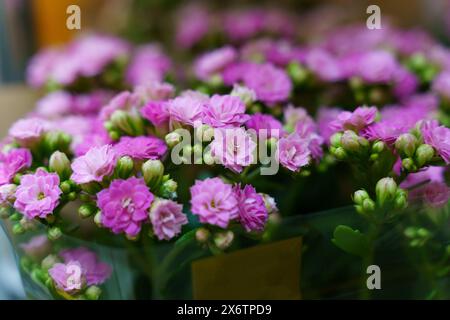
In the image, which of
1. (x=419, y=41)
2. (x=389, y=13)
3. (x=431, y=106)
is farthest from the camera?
(x=389, y=13)

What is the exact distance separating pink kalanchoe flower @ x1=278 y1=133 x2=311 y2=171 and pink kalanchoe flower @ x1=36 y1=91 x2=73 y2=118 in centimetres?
37

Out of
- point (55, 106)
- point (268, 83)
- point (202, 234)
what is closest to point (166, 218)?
point (202, 234)

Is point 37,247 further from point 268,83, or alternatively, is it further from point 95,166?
point 268,83

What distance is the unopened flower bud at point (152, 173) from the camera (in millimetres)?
445

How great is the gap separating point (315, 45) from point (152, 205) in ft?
1.75

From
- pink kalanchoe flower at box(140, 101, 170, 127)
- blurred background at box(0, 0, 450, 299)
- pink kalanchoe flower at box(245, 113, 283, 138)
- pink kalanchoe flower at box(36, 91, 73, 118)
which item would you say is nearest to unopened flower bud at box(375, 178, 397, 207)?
pink kalanchoe flower at box(245, 113, 283, 138)

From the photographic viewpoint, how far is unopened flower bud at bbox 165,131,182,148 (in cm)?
47

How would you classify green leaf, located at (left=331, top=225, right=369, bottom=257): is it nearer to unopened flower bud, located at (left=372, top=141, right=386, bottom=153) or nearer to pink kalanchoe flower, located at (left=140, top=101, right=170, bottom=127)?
unopened flower bud, located at (left=372, top=141, right=386, bottom=153)

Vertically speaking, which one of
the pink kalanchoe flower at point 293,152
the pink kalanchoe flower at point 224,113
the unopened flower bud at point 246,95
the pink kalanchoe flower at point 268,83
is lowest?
the pink kalanchoe flower at point 293,152

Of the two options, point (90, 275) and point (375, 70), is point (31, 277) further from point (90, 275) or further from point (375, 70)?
point (375, 70)

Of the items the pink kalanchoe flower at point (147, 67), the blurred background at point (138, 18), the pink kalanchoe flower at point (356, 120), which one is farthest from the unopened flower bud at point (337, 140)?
the blurred background at point (138, 18)

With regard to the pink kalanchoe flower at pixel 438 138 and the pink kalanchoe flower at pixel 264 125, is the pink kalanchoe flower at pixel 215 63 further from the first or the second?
the pink kalanchoe flower at pixel 438 138

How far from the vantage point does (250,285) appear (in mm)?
507
